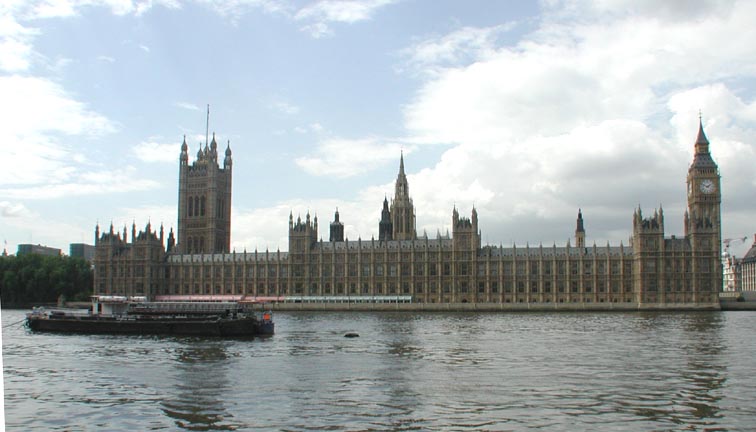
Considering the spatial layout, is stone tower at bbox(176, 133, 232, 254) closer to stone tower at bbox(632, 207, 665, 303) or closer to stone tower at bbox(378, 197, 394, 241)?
stone tower at bbox(378, 197, 394, 241)

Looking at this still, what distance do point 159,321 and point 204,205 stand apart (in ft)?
386

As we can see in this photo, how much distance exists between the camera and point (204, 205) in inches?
7544

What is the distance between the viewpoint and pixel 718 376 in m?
40.4

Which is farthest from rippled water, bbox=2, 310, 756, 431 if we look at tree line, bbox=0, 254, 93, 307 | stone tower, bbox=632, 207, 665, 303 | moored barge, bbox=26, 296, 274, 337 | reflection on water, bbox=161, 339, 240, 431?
tree line, bbox=0, 254, 93, 307

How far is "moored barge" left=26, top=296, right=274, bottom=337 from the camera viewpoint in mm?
73000

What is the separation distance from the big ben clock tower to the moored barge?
3683 inches

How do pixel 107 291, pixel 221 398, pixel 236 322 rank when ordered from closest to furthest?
pixel 221 398 → pixel 236 322 → pixel 107 291

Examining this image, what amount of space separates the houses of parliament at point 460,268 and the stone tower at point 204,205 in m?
21.0

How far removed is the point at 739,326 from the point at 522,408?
64.2 m

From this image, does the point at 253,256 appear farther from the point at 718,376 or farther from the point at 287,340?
the point at 718,376

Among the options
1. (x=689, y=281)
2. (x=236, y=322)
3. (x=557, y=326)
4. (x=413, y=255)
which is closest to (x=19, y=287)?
(x=413, y=255)

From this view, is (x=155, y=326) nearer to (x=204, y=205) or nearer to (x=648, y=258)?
(x=648, y=258)

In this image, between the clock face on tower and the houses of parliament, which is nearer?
the houses of parliament

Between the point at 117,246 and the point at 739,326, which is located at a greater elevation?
the point at 117,246
